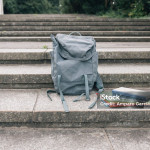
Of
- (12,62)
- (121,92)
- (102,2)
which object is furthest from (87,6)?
(121,92)

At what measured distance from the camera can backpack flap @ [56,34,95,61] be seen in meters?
2.24

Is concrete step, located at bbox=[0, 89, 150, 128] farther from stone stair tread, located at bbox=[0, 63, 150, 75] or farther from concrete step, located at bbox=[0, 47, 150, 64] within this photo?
concrete step, located at bbox=[0, 47, 150, 64]

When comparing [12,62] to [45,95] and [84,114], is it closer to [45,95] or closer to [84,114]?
[45,95]

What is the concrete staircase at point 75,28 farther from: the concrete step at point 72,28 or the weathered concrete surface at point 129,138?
the weathered concrete surface at point 129,138

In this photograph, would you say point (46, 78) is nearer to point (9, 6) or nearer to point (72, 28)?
point (72, 28)

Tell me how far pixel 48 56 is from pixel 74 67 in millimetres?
783

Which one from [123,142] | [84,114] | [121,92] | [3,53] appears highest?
[3,53]

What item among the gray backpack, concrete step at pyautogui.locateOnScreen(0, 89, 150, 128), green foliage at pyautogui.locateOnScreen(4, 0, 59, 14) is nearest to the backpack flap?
the gray backpack

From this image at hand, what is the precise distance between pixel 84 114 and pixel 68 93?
15.2 inches

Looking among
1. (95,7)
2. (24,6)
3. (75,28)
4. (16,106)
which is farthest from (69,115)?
(24,6)

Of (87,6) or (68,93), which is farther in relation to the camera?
(87,6)

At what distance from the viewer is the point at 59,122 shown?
1926 mm

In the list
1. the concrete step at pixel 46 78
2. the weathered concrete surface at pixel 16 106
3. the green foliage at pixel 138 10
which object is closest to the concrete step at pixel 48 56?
the concrete step at pixel 46 78

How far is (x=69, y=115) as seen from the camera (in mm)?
1887
